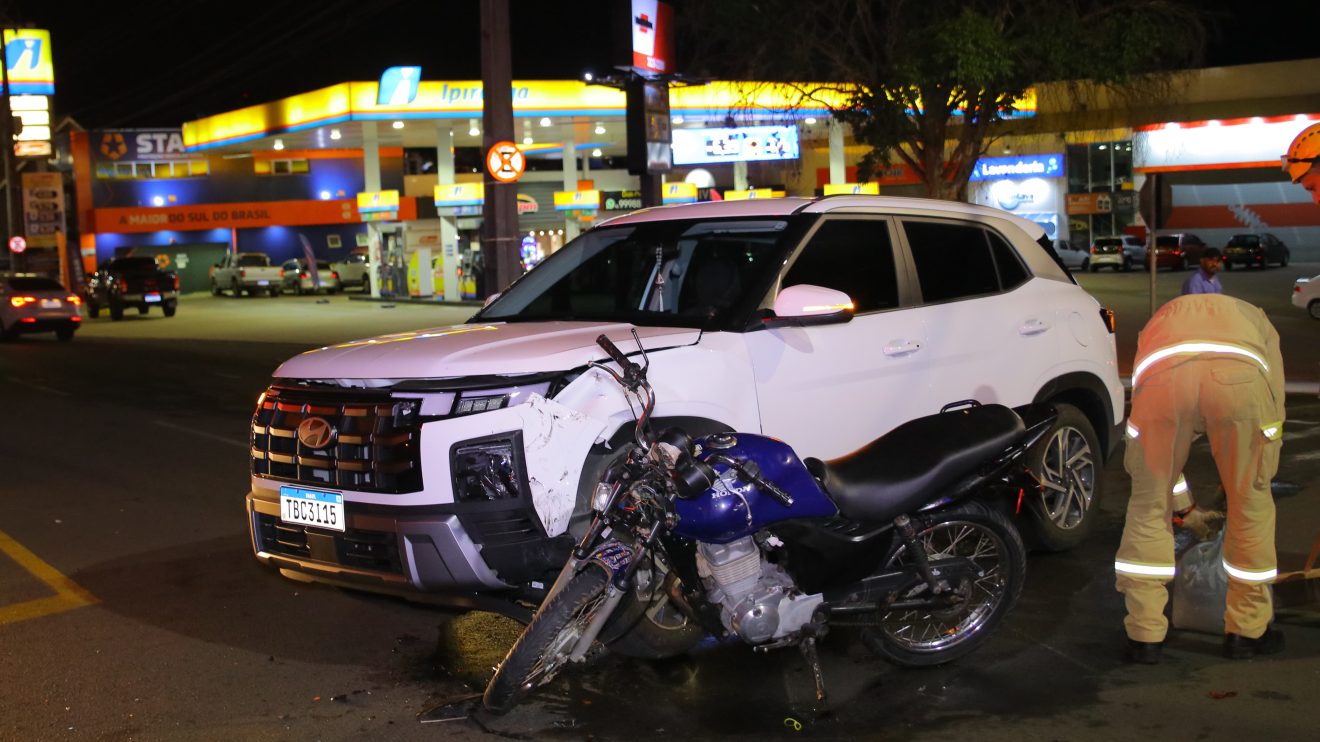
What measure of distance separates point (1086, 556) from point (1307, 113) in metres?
45.7

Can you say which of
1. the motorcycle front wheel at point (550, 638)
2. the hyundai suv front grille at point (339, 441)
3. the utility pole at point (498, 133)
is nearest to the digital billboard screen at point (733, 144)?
the utility pole at point (498, 133)

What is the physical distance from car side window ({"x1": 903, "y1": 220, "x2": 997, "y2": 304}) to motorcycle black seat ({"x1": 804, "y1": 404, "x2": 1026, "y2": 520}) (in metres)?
1.40

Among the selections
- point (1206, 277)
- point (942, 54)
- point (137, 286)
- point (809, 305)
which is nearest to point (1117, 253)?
point (942, 54)

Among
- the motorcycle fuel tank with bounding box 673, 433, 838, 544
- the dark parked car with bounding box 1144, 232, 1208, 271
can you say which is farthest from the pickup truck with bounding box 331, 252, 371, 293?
the motorcycle fuel tank with bounding box 673, 433, 838, 544

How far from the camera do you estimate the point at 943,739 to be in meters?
4.59

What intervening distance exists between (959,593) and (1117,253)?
1821 inches

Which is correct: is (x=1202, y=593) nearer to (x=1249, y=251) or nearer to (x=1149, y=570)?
(x=1149, y=570)

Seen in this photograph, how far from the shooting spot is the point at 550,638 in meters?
4.62

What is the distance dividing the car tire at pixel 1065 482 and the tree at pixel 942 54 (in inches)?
474

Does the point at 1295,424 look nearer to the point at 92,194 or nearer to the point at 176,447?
the point at 176,447

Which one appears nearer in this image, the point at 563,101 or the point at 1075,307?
the point at 1075,307

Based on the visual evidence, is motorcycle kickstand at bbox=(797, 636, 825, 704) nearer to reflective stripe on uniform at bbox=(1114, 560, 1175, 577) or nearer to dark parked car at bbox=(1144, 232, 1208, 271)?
reflective stripe on uniform at bbox=(1114, 560, 1175, 577)

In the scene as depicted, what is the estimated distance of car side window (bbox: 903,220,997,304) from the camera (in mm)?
6691

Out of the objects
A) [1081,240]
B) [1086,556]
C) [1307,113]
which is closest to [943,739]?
[1086,556]
